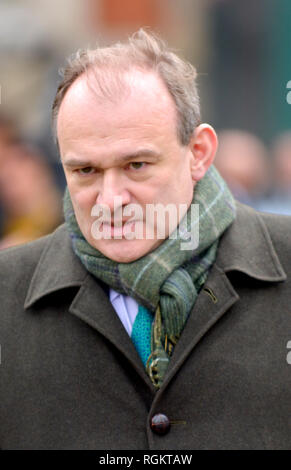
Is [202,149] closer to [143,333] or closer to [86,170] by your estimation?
[86,170]

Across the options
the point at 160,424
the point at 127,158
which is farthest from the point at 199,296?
the point at 127,158

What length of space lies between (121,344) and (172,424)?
1.20ft

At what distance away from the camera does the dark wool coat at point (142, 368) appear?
2.95m

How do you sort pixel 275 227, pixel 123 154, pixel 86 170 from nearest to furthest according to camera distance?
pixel 123 154, pixel 86 170, pixel 275 227

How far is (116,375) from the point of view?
3043 mm

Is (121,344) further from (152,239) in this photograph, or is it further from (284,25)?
(284,25)

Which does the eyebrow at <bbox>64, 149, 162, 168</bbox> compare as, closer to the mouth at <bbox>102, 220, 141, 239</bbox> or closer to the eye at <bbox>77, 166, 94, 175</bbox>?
the eye at <bbox>77, 166, 94, 175</bbox>

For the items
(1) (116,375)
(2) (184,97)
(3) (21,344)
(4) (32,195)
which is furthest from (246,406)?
(4) (32,195)

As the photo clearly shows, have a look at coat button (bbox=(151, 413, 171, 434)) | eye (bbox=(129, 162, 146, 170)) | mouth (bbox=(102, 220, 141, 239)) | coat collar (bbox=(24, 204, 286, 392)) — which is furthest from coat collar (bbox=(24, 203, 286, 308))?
coat button (bbox=(151, 413, 171, 434))

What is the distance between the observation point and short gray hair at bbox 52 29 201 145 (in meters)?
3.06

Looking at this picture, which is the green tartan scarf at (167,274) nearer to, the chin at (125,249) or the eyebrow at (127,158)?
the chin at (125,249)

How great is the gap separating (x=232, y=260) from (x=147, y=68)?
2.78ft

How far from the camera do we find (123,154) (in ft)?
9.52

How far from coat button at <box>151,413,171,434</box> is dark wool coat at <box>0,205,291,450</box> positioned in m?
0.02
